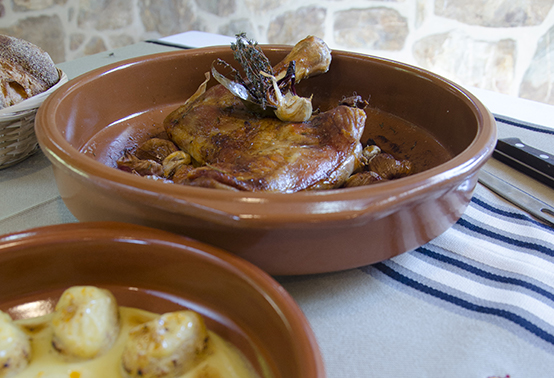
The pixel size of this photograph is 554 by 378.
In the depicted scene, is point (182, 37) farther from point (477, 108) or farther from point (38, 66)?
point (477, 108)

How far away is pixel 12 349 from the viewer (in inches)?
19.3

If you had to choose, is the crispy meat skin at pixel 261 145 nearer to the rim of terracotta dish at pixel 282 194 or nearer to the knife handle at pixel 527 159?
the rim of terracotta dish at pixel 282 194

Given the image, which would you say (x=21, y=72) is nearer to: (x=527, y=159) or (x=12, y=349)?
(x=12, y=349)

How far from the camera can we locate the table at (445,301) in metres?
0.59

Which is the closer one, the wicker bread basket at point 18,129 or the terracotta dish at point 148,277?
the terracotta dish at point 148,277

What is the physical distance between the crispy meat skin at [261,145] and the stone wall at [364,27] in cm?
214

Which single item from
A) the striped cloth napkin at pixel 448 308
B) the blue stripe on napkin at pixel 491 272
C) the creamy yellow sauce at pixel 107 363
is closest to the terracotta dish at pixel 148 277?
the creamy yellow sauce at pixel 107 363

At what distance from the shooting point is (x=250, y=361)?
1.73 ft

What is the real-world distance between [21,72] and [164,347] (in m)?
0.79

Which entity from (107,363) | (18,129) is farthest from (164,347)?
(18,129)

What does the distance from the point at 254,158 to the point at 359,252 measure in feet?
0.93

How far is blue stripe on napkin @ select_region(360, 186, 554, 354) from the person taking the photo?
66cm

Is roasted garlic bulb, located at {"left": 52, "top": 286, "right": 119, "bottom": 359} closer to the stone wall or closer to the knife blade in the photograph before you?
the knife blade

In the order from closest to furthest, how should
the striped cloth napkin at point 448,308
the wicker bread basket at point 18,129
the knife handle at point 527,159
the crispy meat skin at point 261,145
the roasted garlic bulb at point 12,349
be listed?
the roasted garlic bulb at point 12,349, the striped cloth napkin at point 448,308, the crispy meat skin at point 261,145, the wicker bread basket at point 18,129, the knife handle at point 527,159
